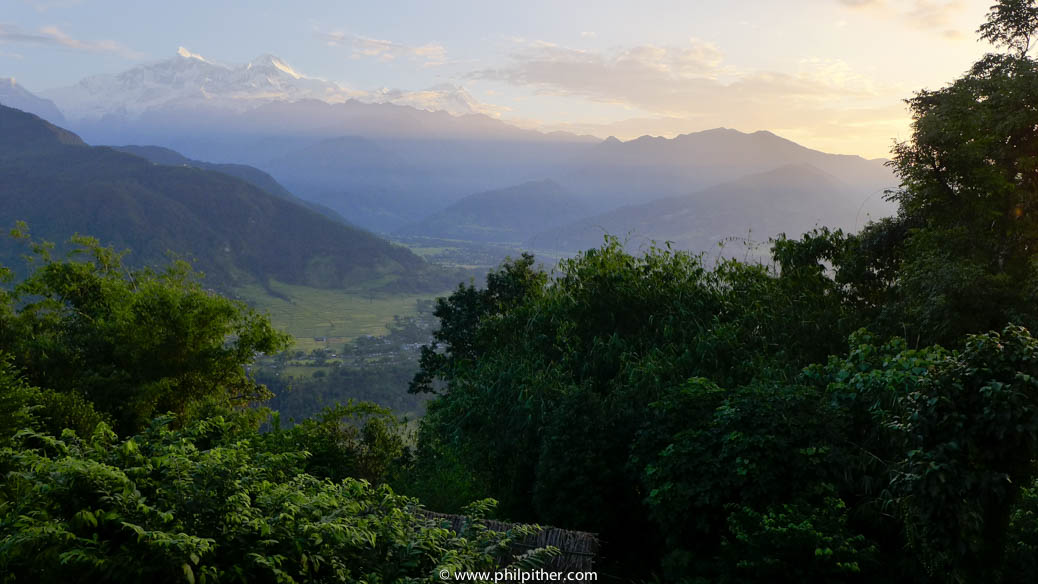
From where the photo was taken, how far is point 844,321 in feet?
37.8

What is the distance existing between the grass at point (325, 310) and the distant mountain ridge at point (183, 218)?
5101 mm

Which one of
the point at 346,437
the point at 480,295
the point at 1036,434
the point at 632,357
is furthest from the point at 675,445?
the point at 480,295

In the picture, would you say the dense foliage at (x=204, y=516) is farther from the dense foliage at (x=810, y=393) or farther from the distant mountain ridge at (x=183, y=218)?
the distant mountain ridge at (x=183, y=218)

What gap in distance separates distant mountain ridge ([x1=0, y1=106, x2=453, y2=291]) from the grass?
5.10 metres

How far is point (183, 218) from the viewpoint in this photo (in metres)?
123

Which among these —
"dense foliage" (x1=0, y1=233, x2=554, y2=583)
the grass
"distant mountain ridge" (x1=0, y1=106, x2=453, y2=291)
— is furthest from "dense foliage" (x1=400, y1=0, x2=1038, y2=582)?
"distant mountain ridge" (x1=0, y1=106, x2=453, y2=291)

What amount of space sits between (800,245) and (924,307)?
13.7ft

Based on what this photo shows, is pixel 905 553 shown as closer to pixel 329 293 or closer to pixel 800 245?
pixel 800 245

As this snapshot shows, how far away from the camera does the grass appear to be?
312 ft

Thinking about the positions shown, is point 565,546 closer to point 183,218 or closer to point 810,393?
point 810,393

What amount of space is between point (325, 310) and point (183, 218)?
3860 cm

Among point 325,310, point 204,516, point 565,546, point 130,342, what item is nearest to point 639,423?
point 565,546

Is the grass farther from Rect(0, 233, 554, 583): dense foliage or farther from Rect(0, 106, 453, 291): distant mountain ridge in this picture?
Rect(0, 233, 554, 583): dense foliage

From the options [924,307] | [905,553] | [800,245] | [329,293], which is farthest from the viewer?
[329,293]
